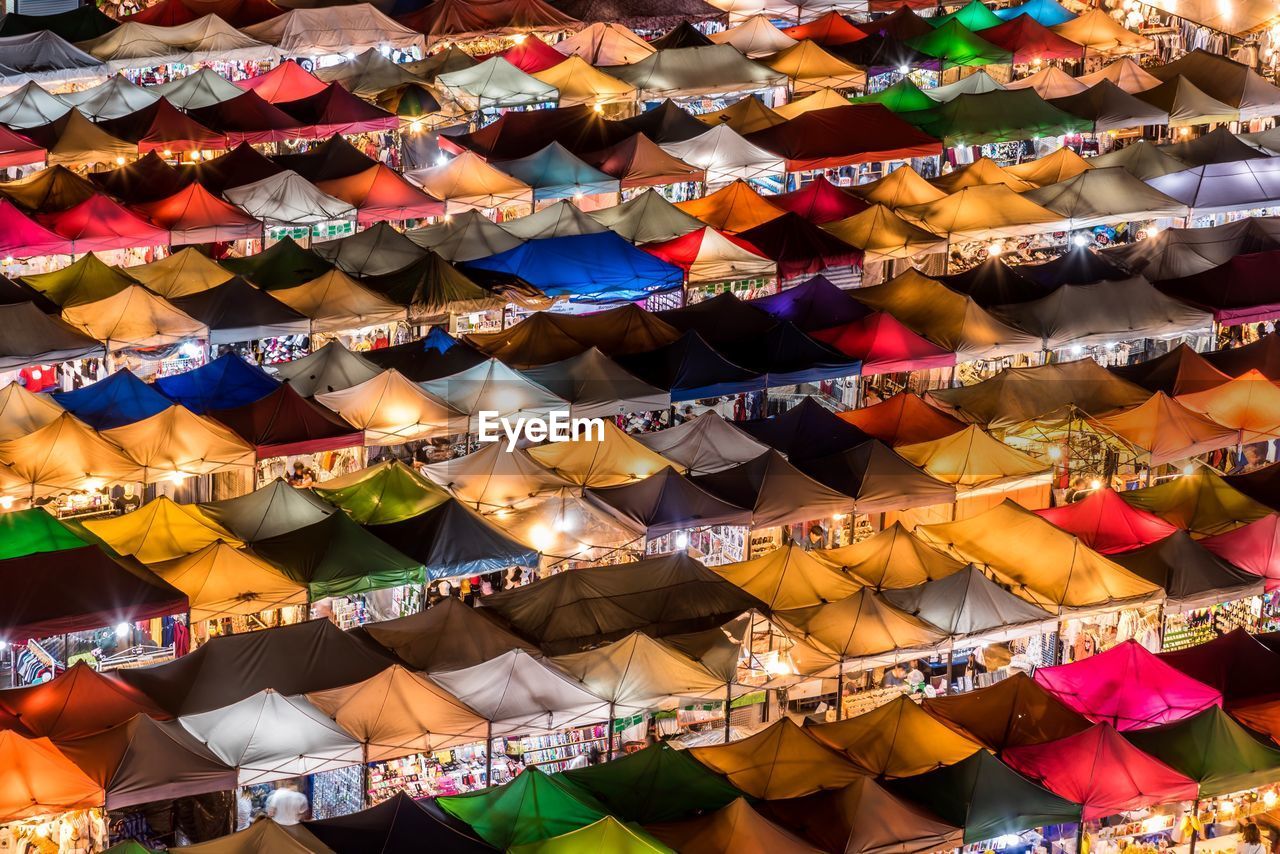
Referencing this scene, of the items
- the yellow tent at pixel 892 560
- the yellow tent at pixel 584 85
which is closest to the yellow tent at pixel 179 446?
the yellow tent at pixel 892 560

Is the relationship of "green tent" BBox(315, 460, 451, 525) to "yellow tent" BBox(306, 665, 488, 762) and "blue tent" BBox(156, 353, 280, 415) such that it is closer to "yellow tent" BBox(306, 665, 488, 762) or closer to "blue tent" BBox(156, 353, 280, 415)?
"blue tent" BBox(156, 353, 280, 415)

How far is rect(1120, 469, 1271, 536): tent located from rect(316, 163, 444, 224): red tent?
38.7ft

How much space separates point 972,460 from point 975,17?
54.7ft

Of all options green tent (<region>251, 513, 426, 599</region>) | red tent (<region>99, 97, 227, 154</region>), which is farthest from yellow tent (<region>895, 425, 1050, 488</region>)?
red tent (<region>99, 97, 227, 154</region>)

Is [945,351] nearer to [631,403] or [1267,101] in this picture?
[631,403]

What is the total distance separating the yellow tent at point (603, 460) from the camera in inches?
888

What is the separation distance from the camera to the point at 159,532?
20.2 metres

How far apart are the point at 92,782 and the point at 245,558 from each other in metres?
4.09

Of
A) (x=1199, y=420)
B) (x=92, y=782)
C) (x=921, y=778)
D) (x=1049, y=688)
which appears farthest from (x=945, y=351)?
(x=92, y=782)

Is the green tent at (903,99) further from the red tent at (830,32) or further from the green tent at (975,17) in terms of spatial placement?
the green tent at (975,17)

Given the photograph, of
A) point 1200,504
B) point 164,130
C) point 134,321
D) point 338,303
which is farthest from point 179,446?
point 1200,504

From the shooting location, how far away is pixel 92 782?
1596 cm

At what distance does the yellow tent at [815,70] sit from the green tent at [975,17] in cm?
298

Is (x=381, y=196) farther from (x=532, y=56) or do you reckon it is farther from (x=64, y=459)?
(x=64, y=459)
